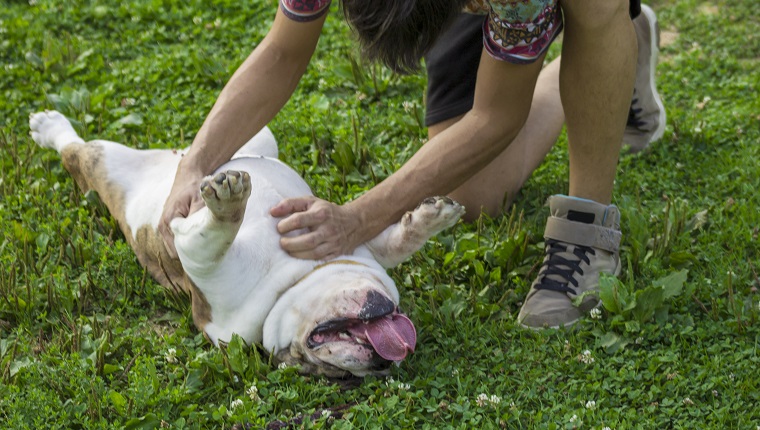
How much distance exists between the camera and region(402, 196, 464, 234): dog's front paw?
9.42 feet

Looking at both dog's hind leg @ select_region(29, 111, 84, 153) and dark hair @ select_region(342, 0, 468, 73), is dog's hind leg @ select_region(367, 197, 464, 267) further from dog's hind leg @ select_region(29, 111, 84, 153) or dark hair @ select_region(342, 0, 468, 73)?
dog's hind leg @ select_region(29, 111, 84, 153)

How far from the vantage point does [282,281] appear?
2859mm

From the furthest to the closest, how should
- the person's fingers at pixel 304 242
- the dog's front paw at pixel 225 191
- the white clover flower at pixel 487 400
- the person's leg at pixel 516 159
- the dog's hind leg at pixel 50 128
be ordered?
the dog's hind leg at pixel 50 128
the person's leg at pixel 516 159
the person's fingers at pixel 304 242
the white clover flower at pixel 487 400
the dog's front paw at pixel 225 191

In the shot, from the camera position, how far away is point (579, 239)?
333cm

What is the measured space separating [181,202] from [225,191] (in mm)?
542

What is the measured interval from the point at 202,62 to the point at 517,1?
2.39 m

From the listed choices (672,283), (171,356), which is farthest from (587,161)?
(171,356)

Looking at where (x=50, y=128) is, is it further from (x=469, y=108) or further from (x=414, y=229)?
(x=414, y=229)

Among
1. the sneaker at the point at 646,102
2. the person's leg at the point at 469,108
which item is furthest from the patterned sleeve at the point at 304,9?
the sneaker at the point at 646,102

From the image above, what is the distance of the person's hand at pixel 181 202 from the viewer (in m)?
3.02

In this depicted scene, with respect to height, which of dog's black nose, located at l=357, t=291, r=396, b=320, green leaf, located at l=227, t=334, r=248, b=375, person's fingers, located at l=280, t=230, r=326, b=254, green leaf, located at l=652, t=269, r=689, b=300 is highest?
person's fingers, located at l=280, t=230, r=326, b=254

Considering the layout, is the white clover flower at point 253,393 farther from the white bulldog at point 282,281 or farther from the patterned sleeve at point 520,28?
the patterned sleeve at point 520,28

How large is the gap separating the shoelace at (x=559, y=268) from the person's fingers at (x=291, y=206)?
2.78 feet

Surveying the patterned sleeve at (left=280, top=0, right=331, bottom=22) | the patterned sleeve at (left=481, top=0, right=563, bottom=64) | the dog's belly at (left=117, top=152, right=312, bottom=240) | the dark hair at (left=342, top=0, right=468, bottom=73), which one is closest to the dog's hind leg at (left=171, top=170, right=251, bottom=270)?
the dog's belly at (left=117, top=152, right=312, bottom=240)
